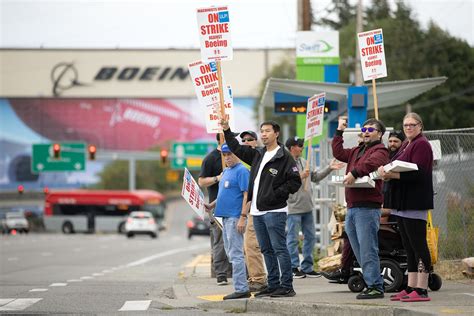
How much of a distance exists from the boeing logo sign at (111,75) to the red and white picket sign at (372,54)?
99.0 m

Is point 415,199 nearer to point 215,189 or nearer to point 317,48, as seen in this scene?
point 215,189

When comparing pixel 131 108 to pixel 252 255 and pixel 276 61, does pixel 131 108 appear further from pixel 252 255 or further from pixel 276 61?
pixel 252 255

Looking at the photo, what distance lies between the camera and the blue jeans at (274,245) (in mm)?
11000

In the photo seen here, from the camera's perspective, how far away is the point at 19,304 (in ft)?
40.4

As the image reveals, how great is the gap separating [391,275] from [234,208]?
1.98 m

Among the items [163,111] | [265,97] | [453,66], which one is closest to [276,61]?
[163,111]

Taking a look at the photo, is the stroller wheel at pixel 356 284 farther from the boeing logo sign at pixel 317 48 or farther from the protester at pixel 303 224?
the boeing logo sign at pixel 317 48

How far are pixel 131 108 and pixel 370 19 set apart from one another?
66953 mm

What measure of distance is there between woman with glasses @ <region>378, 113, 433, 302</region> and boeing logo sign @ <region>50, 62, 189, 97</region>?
10273 centimetres

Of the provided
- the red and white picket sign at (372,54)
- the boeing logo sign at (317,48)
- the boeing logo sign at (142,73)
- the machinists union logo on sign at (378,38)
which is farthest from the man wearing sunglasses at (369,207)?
the boeing logo sign at (142,73)

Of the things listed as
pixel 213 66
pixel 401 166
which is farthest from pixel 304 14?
pixel 401 166

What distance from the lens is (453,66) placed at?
41.4 metres

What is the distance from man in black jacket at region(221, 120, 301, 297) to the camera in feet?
36.0

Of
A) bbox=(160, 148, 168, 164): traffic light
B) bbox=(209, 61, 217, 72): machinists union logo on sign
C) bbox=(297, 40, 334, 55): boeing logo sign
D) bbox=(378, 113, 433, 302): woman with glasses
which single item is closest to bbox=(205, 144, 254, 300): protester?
bbox=(378, 113, 433, 302): woman with glasses
